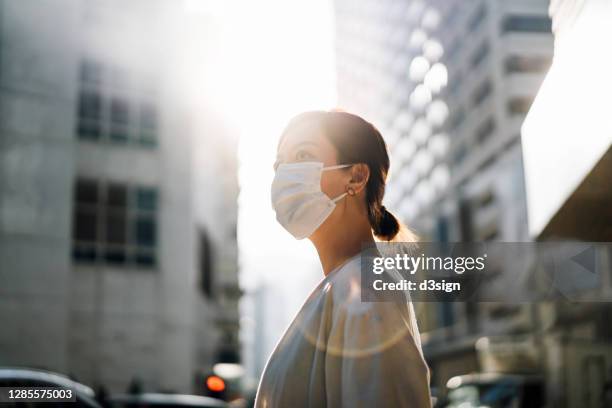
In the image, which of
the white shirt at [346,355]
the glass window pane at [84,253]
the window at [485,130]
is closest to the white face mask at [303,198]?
the white shirt at [346,355]

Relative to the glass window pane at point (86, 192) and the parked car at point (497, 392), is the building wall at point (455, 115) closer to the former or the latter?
the glass window pane at point (86, 192)

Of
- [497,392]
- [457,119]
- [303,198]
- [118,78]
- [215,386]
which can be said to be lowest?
[497,392]

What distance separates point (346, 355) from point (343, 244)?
0.38m

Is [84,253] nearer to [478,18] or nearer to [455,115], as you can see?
[478,18]

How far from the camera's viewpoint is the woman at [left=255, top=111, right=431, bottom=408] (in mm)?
1496

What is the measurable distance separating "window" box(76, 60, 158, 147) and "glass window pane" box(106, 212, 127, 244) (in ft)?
6.32

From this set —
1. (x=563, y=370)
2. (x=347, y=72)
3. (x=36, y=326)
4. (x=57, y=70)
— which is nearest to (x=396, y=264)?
(x=563, y=370)

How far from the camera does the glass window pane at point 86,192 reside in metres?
19.1

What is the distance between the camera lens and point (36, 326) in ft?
56.2

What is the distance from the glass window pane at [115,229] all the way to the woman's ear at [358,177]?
720 inches

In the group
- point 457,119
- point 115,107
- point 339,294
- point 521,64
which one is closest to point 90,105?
point 115,107

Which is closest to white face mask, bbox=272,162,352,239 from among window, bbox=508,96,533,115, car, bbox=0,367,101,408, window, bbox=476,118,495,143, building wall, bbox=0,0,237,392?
car, bbox=0,367,101,408

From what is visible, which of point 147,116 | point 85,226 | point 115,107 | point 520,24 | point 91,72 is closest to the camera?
point 85,226

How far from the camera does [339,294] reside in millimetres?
1638
